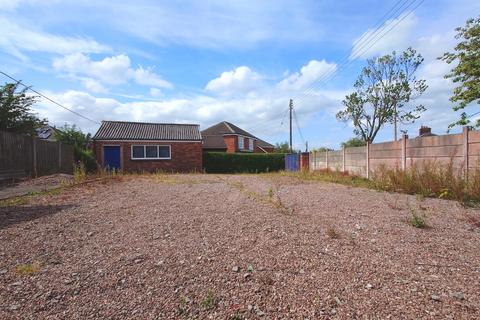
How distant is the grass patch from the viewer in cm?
284

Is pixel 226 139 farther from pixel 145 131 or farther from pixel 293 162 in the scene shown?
pixel 293 162

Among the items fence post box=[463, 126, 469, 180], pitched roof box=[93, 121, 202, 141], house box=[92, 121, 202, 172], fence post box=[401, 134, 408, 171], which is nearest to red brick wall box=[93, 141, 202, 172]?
house box=[92, 121, 202, 172]

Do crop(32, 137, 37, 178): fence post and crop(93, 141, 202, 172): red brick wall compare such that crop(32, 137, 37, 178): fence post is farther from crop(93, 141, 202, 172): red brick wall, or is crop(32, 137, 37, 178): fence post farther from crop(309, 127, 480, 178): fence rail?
crop(309, 127, 480, 178): fence rail

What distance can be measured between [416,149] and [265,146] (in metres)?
40.1


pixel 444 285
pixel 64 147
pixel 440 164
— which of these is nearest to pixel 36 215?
pixel 444 285

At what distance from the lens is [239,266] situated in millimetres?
2969

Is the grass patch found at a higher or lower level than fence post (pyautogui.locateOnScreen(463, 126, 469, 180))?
lower

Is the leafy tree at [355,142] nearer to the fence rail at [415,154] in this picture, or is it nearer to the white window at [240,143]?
the white window at [240,143]

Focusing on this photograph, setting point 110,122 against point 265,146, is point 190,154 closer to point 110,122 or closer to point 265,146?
point 110,122

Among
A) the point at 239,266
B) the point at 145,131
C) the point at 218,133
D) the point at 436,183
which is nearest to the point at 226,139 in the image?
the point at 218,133

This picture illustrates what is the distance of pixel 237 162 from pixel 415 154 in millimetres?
17234

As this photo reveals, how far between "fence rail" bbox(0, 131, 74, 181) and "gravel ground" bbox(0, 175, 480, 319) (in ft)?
20.2

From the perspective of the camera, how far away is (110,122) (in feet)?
79.5

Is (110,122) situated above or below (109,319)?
above
